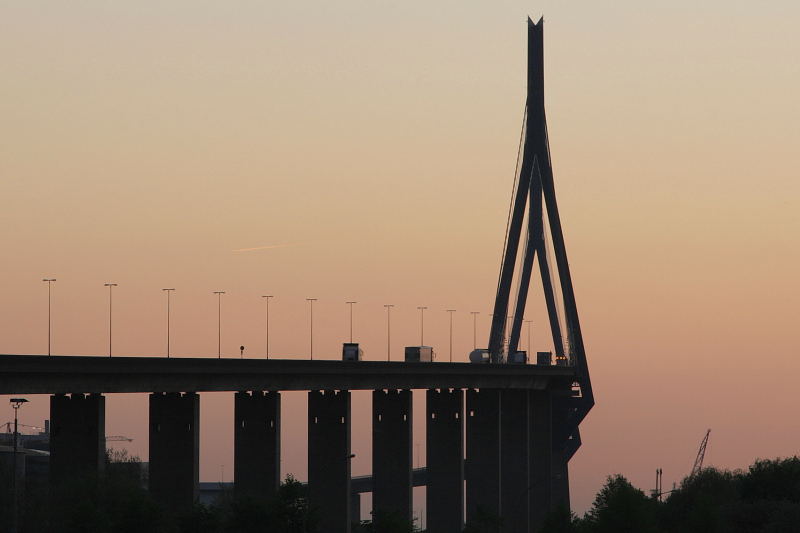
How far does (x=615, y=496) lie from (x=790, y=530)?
9.85m

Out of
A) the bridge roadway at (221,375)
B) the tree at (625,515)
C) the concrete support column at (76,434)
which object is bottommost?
the tree at (625,515)

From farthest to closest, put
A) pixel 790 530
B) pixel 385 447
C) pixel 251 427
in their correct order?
1. pixel 385 447
2. pixel 251 427
3. pixel 790 530

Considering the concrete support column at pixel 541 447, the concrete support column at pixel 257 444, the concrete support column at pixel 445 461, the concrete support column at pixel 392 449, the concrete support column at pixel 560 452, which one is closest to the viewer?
the concrete support column at pixel 257 444

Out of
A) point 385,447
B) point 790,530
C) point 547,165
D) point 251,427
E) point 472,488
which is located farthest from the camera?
point 547,165

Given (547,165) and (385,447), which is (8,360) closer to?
(385,447)

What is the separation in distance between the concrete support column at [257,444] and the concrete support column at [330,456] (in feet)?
14.7

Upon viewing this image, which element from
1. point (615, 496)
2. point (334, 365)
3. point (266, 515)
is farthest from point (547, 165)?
point (266, 515)

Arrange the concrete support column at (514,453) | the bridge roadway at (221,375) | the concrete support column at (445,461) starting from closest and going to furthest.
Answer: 1. the bridge roadway at (221,375)
2. the concrete support column at (445,461)
3. the concrete support column at (514,453)

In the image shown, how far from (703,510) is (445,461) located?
119 feet

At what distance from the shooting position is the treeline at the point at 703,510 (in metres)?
81.0

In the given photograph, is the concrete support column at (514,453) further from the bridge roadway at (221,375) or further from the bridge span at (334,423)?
the bridge roadway at (221,375)

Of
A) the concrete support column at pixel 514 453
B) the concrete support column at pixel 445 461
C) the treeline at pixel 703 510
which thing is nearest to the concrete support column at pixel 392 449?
the concrete support column at pixel 445 461

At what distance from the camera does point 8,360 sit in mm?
68562

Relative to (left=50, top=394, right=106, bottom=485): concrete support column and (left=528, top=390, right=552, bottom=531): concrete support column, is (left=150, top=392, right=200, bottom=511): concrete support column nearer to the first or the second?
(left=50, top=394, right=106, bottom=485): concrete support column
